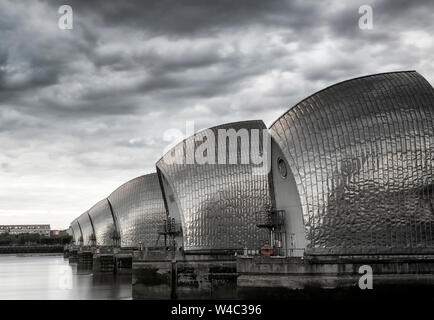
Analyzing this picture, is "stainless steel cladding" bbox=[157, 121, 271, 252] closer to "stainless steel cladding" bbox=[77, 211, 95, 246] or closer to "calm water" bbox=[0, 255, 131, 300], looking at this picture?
"calm water" bbox=[0, 255, 131, 300]

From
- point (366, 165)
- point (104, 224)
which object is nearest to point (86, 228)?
point (104, 224)

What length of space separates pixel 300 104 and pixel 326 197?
7867 millimetres

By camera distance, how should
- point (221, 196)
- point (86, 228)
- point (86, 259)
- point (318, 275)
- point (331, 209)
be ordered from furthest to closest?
point (86, 228)
point (86, 259)
point (221, 196)
point (331, 209)
point (318, 275)

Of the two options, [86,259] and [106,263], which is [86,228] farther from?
[106,263]

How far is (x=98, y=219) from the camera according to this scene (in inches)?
4343

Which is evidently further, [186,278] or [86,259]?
[86,259]

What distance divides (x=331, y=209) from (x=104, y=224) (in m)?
70.6

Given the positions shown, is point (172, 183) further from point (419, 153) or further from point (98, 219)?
point (98, 219)

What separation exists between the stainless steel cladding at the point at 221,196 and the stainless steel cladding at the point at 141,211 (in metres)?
25.3

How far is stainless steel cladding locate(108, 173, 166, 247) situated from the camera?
82.9 m

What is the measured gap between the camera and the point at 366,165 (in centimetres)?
4147

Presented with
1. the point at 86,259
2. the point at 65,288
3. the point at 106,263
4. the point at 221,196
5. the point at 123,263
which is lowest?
the point at 65,288

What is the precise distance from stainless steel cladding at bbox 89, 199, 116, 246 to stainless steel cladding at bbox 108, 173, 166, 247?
11662mm
